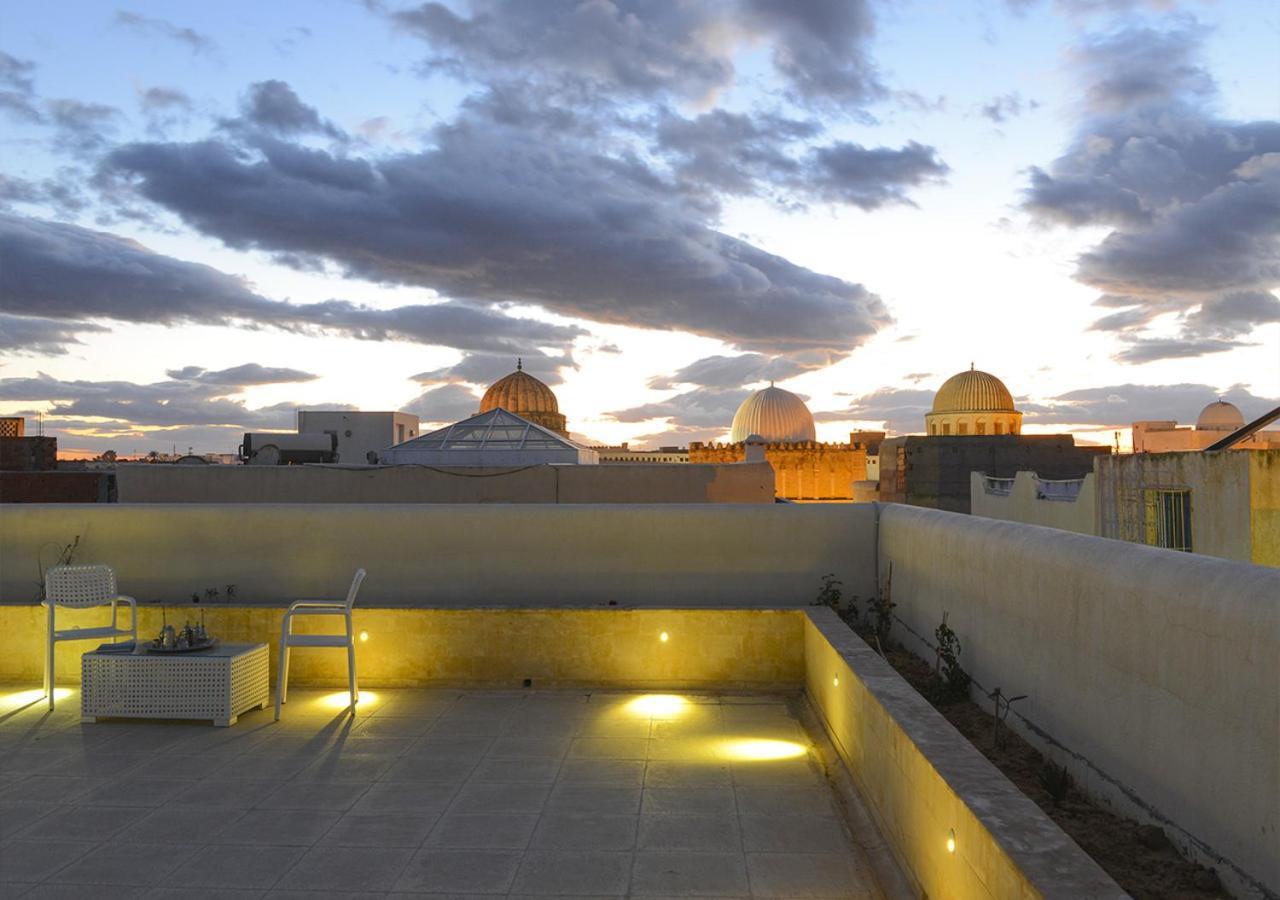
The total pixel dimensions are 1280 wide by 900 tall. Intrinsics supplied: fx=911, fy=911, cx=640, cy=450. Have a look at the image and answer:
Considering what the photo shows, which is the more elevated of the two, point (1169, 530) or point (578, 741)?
point (1169, 530)

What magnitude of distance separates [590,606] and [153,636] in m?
3.71

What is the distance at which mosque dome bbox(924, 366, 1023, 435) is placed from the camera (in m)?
60.2

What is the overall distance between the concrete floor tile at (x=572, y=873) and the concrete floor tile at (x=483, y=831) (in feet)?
0.63

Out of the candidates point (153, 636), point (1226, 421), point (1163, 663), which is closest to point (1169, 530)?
point (1163, 663)

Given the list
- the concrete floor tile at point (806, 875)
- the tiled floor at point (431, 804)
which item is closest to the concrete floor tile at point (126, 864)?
the tiled floor at point (431, 804)

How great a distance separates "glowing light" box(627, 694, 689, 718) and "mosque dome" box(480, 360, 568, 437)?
48.7 meters

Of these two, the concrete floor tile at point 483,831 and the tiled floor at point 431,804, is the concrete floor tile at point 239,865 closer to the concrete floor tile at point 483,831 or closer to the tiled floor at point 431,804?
the tiled floor at point 431,804

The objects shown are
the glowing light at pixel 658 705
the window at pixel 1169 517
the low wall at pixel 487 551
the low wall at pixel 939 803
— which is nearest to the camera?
the low wall at pixel 939 803

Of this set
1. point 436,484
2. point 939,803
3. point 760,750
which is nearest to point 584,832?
point 760,750

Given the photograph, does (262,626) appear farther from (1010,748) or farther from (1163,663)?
(1163,663)

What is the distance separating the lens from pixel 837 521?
8203 mm

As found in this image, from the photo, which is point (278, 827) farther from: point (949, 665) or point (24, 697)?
point (24, 697)

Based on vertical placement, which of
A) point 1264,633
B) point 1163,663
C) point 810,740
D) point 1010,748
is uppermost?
point 1264,633

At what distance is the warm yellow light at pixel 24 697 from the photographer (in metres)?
6.98
